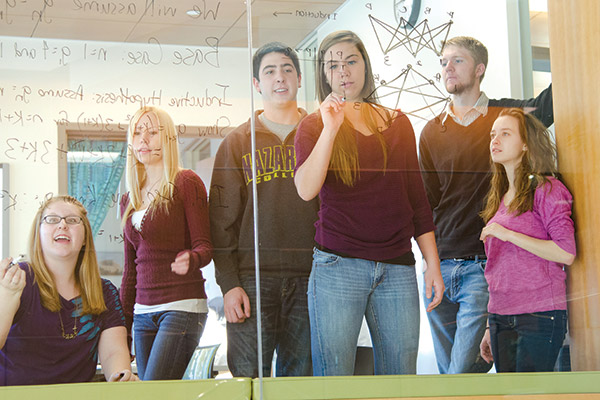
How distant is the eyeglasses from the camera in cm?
249

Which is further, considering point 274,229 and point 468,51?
point 468,51

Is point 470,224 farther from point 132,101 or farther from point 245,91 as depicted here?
point 132,101

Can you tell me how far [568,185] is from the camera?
2.85 metres

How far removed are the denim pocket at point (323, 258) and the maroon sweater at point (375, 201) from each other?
0.08 ft

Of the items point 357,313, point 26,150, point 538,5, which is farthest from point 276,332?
point 538,5

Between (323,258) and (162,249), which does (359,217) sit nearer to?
(323,258)

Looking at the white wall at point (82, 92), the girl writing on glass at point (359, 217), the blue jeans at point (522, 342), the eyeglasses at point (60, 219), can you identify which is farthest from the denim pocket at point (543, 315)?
the eyeglasses at point (60, 219)

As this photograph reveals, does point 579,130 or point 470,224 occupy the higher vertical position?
point 579,130

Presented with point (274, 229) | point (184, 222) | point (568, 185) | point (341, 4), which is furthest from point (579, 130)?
point (184, 222)

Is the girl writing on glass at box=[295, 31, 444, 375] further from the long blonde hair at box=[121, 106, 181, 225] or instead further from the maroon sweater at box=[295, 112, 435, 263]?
the long blonde hair at box=[121, 106, 181, 225]

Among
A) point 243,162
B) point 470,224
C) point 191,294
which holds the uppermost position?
point 243,162

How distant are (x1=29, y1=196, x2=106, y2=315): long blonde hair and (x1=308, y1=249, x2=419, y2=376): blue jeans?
29.5 inches

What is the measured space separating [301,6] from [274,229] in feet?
2.80

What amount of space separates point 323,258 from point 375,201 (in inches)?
11.5
